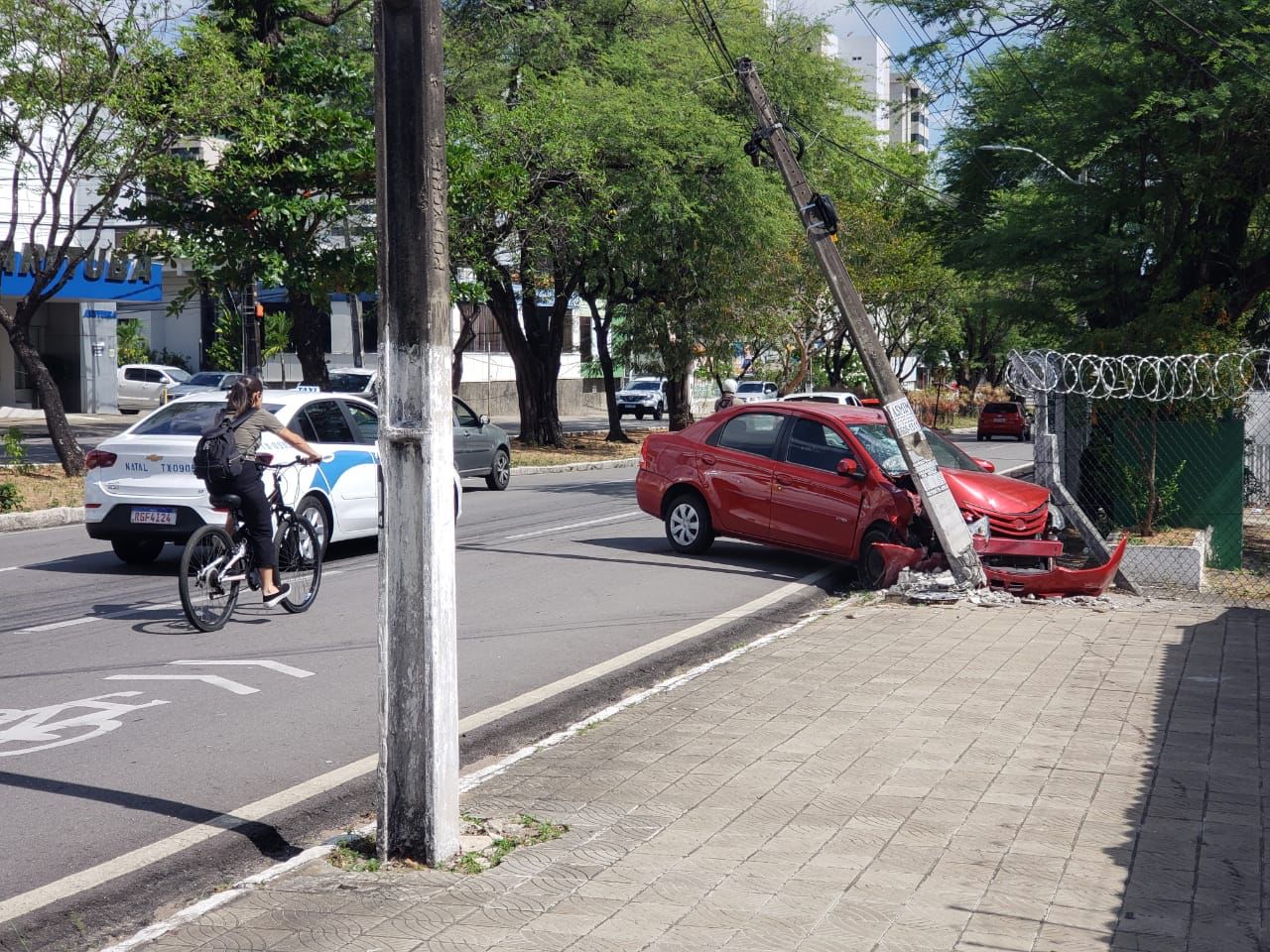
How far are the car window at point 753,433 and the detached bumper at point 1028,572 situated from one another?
182 centimetres

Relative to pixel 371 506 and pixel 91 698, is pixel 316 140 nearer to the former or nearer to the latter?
pixel 371 506

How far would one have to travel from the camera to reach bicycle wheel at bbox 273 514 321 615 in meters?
10.6

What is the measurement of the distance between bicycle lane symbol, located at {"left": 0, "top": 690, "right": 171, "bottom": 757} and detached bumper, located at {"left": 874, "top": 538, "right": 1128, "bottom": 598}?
6629 mm

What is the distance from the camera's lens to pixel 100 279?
4019 centimetres

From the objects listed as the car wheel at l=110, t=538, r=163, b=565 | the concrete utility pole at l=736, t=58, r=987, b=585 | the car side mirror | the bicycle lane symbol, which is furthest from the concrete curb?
the concrete utility pole at l=736, t=58, r=987, b=585

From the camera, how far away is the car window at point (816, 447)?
13.1 metres

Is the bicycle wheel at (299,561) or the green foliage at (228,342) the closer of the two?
the bicycle wheel at (299,561)

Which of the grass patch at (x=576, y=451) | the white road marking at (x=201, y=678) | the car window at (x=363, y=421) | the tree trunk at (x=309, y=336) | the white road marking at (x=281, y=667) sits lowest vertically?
the grass patch at (x=576, y=451)

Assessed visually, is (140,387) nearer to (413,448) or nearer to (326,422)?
(326,422)

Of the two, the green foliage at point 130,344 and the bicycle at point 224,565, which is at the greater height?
the green foliage at point 130,344

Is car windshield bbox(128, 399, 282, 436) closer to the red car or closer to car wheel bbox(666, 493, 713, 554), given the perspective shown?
car wheel bbox(666, 493, 713, 554)

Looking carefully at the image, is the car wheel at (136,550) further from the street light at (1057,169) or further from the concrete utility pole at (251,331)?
the concrete utility pole at (251,331)

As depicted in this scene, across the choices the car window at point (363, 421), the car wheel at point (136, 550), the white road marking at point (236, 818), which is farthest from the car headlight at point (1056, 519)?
the car wheel at point (136, 550)

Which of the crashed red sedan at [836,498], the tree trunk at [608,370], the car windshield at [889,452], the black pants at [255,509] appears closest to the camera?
the black pants at [255,509]
